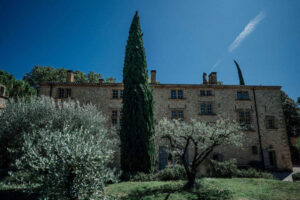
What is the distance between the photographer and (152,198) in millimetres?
7344

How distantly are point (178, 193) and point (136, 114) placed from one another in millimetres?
6874

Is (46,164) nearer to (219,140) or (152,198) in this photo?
(152,198)

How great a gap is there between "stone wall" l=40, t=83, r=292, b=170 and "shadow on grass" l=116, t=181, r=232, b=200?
9.71 m

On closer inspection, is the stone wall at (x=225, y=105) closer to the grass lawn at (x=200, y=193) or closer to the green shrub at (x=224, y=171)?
the green shrub at (x=224, y=171)

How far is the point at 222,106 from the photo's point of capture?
1867 cm

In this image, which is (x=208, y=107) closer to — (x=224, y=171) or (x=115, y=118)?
(x=224, y=171)

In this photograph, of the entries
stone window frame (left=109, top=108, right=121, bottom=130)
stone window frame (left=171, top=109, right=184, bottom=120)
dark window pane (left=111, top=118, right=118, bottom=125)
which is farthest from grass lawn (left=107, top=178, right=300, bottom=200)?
stone window frame (left=171, top=109, right=184, bottom=120)

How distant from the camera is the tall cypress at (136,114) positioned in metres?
12.6

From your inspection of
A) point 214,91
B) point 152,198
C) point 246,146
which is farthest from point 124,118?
point 246,146

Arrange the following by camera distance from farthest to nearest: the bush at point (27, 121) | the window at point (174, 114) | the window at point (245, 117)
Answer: the window at point (245, 117) < the window at point (174, 114) < the bush at point (27, 121)

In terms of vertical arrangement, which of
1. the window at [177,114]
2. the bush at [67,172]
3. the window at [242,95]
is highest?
the window at [242,95]

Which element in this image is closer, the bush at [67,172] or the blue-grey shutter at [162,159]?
the bush at [67,172]

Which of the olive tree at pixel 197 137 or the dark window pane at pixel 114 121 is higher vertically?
the dark window pane at pixel 114 121

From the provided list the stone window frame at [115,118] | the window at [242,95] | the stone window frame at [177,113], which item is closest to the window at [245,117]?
the window at [242,95]
